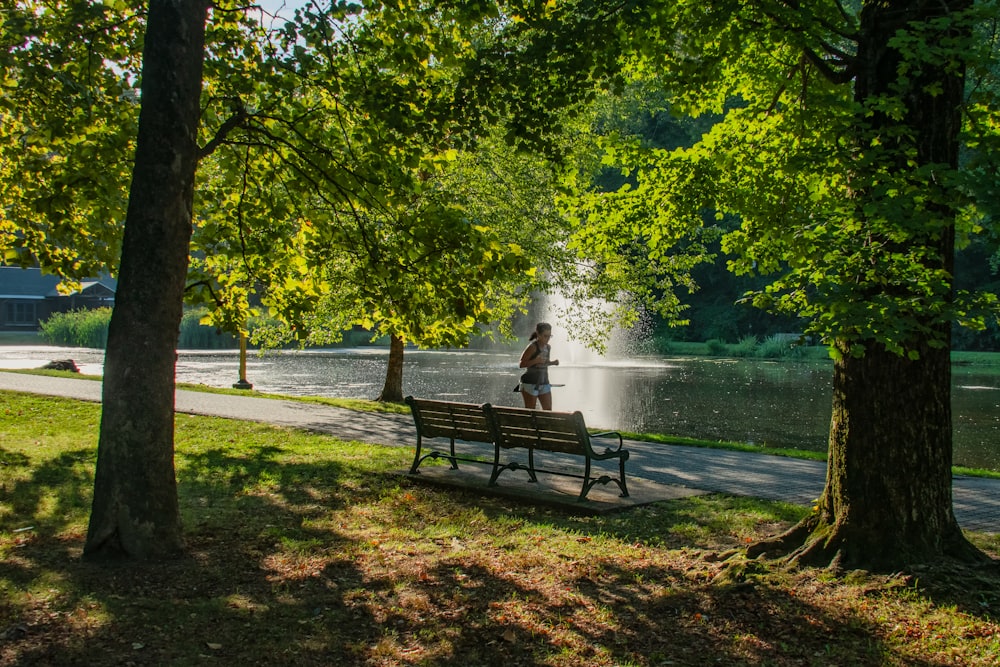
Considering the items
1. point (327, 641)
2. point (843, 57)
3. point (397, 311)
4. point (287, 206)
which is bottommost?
point (327, 641)

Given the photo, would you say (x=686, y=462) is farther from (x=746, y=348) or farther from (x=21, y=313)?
(x=21, y=313)

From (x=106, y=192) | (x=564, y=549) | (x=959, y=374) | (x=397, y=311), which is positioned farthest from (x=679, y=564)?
(x=959, y=374)

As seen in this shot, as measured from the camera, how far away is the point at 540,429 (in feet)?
25.5

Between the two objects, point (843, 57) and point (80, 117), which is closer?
point (843, 57)

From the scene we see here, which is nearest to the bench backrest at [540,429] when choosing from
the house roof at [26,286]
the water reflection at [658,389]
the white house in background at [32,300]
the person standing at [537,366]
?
the person standing at [537,366]

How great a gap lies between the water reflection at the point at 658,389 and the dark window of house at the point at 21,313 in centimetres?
3515

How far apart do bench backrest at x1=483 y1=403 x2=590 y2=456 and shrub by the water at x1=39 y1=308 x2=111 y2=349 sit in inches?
1899

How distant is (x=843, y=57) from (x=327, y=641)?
491 centimetres

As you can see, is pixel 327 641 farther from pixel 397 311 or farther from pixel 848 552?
pixel 397 311

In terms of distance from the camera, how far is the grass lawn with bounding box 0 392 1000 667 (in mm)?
4230

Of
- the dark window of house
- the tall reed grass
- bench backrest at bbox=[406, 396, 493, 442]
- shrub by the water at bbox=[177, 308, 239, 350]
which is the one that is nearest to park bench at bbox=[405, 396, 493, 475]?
bench backrest at bbox=[406, 396, 493, 442]

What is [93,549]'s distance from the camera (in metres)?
5.54

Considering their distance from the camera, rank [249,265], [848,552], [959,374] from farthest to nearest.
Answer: [959,374], [249,265], [848,552]

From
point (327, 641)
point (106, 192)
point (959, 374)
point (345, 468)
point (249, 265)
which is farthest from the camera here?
point (959, 374)
